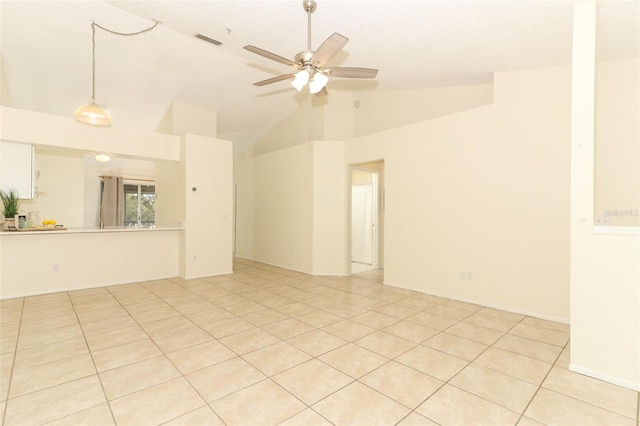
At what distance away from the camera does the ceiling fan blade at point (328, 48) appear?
2203 millimetres

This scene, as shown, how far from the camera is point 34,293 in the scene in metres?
4.30

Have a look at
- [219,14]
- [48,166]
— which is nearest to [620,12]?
[219,14]

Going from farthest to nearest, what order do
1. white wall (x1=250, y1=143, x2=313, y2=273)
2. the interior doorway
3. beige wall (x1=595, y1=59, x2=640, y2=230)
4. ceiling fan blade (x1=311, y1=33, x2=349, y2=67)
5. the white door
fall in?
the white door, the interior doorway, white wall (x1=250, y1=143, x2=313, y2=273), beige wall (x1=595, y1=59, x2=640, y2=230), ceiling fan blade (x1=311, y1=33, x2=349, y2=67)

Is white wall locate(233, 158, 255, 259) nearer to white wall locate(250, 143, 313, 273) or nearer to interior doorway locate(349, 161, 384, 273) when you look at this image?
white wall locate(250, 143, 313, 273)

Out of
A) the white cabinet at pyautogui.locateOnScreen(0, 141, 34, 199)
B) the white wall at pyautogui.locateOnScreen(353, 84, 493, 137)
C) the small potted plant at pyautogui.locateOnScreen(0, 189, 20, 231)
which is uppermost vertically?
the white wall at pyautogui.locateOnScreen(353, 84, 493, 137)

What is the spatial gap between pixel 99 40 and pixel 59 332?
3.71 metres

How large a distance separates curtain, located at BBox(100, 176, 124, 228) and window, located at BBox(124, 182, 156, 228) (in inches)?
8.4

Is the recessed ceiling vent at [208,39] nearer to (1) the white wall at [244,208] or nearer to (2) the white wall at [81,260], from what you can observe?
(2) the white wall at [81,260]

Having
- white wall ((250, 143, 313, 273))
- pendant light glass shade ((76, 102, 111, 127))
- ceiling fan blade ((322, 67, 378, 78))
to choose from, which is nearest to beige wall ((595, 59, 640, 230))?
ceiling fan blade ((322, 67, 378, 78))

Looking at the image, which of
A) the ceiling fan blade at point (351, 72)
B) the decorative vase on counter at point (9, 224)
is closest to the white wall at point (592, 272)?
the ceiling fan blade at point (351, 72)

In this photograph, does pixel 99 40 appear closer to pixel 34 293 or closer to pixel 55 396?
pixel 34 293

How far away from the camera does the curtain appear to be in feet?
27.2

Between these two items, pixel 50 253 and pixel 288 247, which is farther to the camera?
pixel 288 247

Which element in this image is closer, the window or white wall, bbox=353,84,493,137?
white wall, bbox=353,84,493,137
